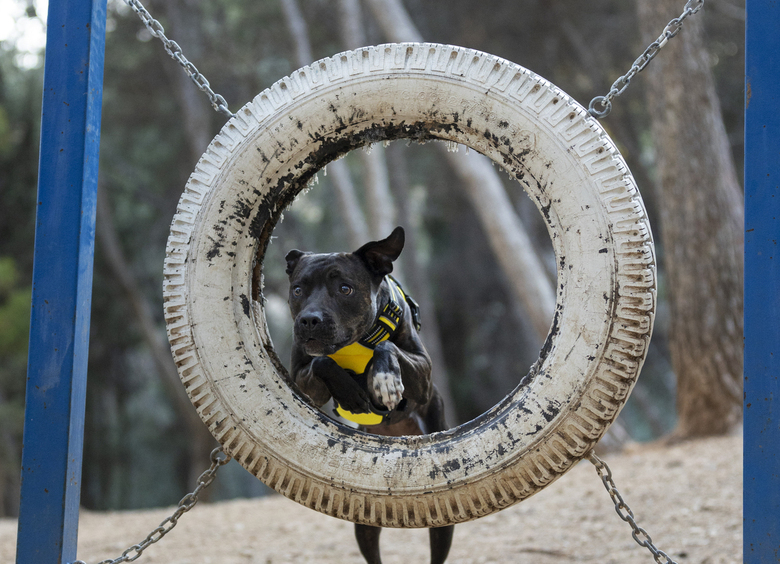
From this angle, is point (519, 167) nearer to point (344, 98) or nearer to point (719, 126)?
point (344, 98)

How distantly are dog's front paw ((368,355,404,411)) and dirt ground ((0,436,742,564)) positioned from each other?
247cm

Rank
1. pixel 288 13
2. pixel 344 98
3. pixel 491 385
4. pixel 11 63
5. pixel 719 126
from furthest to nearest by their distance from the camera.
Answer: pixel 491 385 → pixel 11 63 → pixel 288 13 → pixel 719 126 → pixel 344 98

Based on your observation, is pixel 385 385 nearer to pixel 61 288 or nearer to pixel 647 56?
pixel 61 288

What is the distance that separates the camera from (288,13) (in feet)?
37.7

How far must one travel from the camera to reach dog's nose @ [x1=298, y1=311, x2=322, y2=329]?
2.70 m

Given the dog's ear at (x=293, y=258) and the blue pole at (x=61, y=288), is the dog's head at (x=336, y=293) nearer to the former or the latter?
the dog's ear at (x=293, y=258)

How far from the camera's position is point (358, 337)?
2854 mm

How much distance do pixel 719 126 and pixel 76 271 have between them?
22.4 ft

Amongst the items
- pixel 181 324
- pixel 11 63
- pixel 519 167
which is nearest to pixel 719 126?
pixel 519 167

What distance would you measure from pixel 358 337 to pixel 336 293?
7.9 inches

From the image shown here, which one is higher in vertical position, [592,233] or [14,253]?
[14,253]

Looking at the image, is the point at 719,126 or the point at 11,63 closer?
the point at 719,126

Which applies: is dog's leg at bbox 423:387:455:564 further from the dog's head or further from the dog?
the dog's head

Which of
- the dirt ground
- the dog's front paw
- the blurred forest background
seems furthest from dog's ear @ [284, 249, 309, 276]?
the blurred forest background
